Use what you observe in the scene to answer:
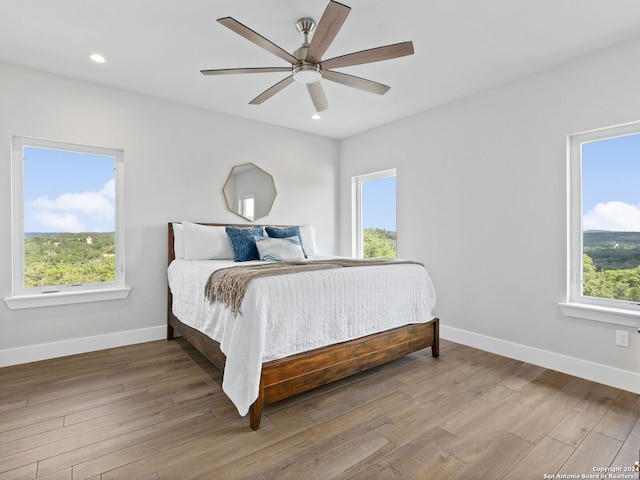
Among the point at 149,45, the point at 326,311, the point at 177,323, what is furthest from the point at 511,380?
the point at 149,45

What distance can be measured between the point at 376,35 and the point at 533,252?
220 cm

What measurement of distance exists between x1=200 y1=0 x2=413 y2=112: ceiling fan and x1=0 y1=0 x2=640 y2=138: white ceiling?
280 millimetres

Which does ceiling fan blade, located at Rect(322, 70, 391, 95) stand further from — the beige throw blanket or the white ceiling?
the beige throw blanket

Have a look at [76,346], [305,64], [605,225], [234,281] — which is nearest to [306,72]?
[305,64]

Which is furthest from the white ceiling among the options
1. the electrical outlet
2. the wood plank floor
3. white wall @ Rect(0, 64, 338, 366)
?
the wood plank floor

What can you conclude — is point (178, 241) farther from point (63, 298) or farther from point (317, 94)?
point (317, 94)

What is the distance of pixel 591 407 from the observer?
218 centimetres

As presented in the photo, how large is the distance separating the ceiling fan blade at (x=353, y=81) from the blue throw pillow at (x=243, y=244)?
173cm

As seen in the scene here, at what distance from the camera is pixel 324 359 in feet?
7.47

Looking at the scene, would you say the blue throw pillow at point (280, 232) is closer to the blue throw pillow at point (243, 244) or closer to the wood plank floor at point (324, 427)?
the blue throw pillow at point (243, 244)

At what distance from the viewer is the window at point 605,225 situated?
2.51 metres

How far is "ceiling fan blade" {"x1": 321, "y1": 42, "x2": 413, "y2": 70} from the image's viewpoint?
76.9 inches

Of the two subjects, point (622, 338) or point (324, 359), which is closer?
point (324, 359)

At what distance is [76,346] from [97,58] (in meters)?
2.51
